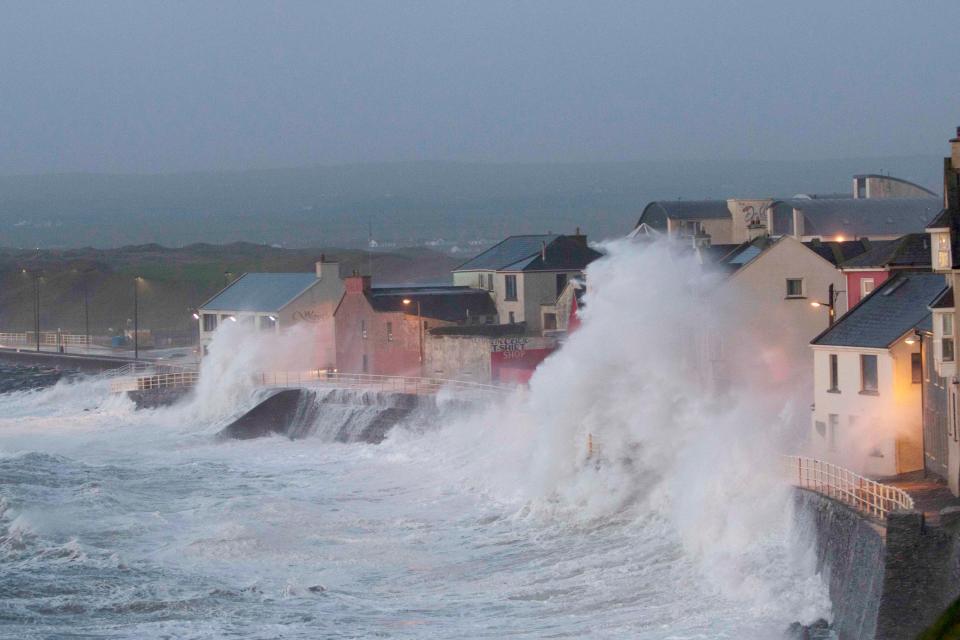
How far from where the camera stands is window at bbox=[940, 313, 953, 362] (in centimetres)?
2056

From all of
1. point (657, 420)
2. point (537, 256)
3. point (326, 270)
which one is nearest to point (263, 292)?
point (326, 270)

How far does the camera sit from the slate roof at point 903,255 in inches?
1094

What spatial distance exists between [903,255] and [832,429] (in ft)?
14.7

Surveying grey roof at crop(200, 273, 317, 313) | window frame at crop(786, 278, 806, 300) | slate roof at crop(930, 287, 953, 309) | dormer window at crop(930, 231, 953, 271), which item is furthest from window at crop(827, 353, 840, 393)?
grey roof at crop(200, 273, 317, 313)

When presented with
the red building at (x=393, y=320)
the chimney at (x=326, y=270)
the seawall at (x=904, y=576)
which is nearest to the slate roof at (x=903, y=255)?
the seawall at (x=904, y=576)

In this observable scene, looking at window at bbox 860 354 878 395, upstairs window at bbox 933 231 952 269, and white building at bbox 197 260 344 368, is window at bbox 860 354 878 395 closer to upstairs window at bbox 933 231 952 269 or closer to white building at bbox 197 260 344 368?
upstairs window at bbox 933 231 952 269

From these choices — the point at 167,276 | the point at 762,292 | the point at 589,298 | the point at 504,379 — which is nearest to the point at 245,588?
the point at 589,298

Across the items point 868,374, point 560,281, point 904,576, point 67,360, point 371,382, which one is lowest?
point 904,576

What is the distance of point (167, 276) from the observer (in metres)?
130

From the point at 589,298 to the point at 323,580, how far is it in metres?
11.4

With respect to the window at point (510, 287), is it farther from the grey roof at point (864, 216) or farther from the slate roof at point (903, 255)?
the slate roof at point (903, 255)

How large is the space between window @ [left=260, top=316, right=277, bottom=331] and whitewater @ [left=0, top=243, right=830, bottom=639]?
1277 cm

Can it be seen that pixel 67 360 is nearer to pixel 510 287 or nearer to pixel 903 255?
pixel 510 287

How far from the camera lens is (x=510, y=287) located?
5084cm
